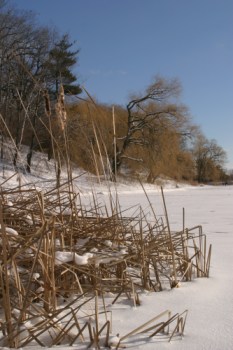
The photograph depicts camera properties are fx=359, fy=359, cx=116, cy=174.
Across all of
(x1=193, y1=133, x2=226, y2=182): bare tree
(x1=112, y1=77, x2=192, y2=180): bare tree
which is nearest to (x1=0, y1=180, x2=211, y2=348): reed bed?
(x1=112, y1=77, x2=192, y2=180): bare tree

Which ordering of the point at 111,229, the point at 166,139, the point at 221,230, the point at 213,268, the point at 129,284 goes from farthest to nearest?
the point at 166,139, the point at 221,230, the point at 213,268, the point at 111,229, the point at 129,284

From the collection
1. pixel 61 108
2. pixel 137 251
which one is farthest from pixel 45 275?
pixel 61 108

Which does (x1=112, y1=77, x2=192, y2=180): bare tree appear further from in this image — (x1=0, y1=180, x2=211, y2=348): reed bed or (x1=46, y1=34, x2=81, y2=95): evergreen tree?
(x1=0, y1=180, x2=211, y2=348): reed bed

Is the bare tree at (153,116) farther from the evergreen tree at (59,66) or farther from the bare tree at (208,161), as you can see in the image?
the bare tree at (208,161)

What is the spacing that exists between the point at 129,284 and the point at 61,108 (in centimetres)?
67

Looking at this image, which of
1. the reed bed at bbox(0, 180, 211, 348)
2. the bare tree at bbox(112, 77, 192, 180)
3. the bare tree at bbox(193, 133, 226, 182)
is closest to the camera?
the reed bed at bbox(0, 180, 211, 348)

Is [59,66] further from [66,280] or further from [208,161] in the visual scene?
[208,161]

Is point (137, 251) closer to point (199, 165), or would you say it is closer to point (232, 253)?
point (232, 253)

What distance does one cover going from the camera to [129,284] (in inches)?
45.4

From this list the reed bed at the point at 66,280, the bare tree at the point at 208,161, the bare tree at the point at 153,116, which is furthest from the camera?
the bare tree at the point at 208,161

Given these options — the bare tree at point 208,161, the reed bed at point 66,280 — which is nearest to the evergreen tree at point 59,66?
the reed bed at point 66,280

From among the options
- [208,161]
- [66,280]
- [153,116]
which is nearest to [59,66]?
[66,280]

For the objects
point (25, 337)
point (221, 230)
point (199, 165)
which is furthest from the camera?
point (199, 165)

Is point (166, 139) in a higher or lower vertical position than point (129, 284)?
higher
